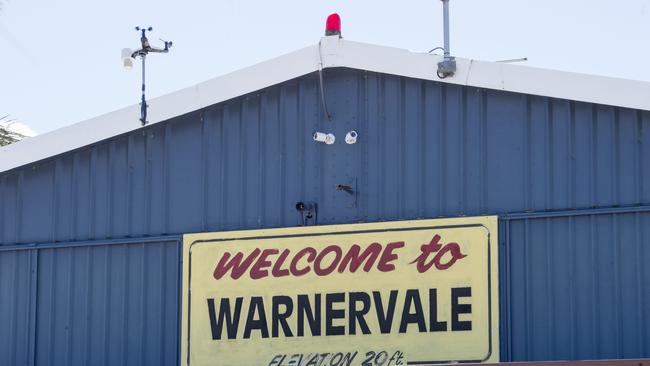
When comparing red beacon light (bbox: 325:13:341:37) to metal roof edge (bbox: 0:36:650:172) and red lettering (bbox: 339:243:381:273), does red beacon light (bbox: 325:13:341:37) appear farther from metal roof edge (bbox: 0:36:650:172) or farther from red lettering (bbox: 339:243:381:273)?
red lettering (bbox: 339:243:381:273)

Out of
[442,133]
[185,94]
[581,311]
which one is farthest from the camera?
[185,94]

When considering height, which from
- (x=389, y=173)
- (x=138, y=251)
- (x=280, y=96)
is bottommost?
(x=138, y=251)

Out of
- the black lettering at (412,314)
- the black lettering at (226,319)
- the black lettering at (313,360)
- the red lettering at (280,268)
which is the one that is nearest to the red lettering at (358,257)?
the black lettering at (412,314)

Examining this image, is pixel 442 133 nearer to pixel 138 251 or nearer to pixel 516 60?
pixel 516 60

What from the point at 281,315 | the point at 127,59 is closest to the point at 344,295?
the point at 281,315

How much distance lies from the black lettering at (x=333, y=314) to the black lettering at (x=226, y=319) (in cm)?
121

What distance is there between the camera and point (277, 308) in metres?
15.5

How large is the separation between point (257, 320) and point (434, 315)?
2369mm

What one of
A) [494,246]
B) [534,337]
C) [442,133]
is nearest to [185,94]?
[442,133]

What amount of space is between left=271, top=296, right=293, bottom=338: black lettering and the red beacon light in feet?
→ 11.4

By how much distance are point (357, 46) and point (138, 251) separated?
412cm

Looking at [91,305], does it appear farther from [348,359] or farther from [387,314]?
[387,314]

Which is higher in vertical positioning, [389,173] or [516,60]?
[516,60]

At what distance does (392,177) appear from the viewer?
15.1 m
